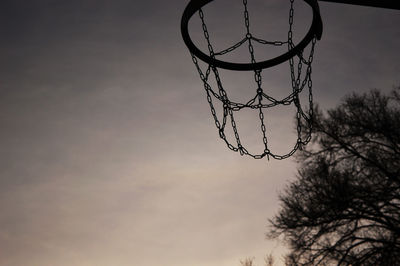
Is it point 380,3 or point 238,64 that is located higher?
point 238,64

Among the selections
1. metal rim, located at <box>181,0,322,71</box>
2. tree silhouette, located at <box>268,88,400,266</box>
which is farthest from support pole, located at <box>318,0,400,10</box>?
tree silhouette, located at <box>268,88,400,266</box>

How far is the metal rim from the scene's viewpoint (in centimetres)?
344

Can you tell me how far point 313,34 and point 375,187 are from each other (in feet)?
24.1

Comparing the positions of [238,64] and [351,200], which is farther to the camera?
[351,200]

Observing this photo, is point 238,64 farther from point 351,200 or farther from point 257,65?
point 351,200

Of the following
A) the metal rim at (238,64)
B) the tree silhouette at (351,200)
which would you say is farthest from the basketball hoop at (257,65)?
the tree silhouette at (351,200)

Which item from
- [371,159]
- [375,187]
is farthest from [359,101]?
[375,187]

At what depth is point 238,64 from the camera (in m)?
3.61

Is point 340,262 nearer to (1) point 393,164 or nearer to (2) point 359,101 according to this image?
(1) point 393,164

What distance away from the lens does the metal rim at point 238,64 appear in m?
3.44

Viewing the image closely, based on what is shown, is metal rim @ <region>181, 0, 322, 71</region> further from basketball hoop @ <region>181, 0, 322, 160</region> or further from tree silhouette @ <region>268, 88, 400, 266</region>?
tree silhouette @ <region>268, 88, 400, 266</region>

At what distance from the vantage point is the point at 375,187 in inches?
348

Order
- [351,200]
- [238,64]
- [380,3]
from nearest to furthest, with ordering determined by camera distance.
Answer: [380,3] < [238,64] < [351,200]

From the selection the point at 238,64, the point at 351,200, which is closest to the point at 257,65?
the point at 238,64
